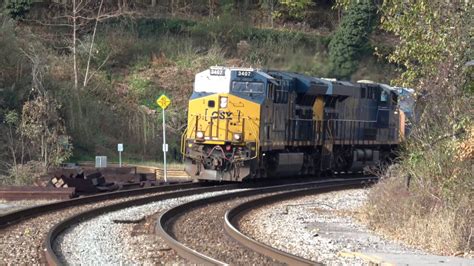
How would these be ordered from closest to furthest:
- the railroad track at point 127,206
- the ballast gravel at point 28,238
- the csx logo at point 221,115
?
the ballast gravel at point 28,238
the railroad track at point 127,206
the csx logo at point 221,115

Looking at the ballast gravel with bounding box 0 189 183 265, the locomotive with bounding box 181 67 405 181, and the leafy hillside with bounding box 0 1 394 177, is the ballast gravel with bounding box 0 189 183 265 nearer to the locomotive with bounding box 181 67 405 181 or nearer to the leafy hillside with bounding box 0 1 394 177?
the locomotive with bounding box 181 67 405 181

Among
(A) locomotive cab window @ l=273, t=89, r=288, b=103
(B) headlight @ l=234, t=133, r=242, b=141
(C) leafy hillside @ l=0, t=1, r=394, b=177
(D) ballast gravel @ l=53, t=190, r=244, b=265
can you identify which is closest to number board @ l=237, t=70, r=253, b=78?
(A) locomotive cab window @ l=273, t=89, r=288, b=103

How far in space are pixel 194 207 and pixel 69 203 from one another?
2764 mm

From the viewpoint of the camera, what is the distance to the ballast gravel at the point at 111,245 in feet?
38.9

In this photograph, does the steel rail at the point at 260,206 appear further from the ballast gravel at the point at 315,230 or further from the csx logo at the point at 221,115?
the csx logo at the point at 221,115

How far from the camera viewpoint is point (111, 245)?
43.5 ft

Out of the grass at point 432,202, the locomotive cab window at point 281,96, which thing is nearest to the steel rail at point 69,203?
the locomotive cab window at point 281,96

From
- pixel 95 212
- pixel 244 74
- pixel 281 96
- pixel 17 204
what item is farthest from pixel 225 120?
pixel 95 212

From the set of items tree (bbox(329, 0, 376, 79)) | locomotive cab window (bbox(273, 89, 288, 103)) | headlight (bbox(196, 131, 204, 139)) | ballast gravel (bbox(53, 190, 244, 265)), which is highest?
tree (bbox(329, 0, 376, 79))

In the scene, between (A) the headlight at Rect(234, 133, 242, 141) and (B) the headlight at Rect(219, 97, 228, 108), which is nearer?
(A) the headlight at Rect(234, 133, 242, 141)

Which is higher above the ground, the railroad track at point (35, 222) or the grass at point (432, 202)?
the grass at point (432, 202)

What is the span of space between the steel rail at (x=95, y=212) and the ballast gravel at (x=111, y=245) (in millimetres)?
137

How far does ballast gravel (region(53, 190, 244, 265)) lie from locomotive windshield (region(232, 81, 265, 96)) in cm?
889

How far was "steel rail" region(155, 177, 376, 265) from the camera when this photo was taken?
11.6 m
